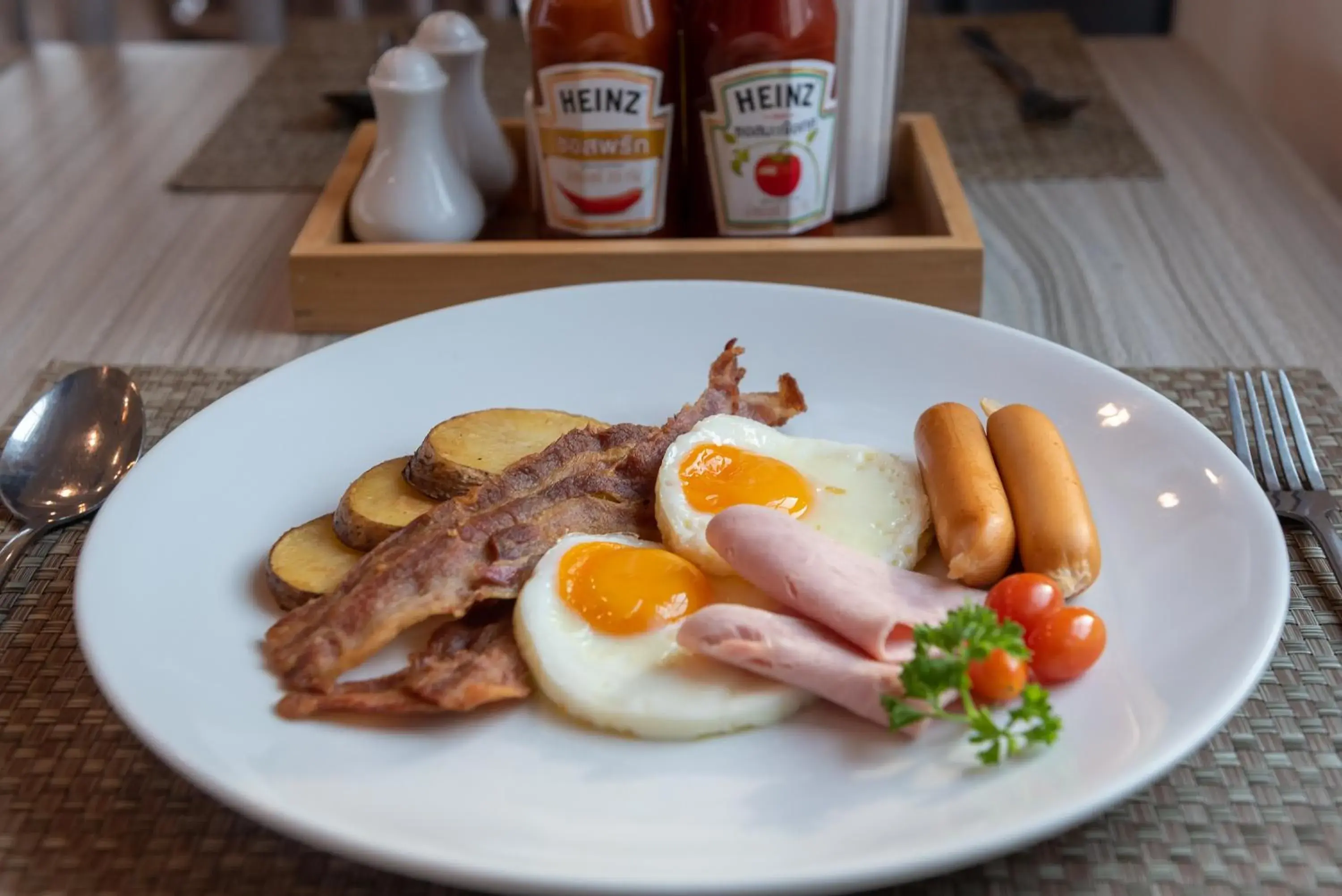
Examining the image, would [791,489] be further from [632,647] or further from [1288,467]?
[1288,467]

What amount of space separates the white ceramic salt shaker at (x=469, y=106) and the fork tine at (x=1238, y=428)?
1.32 m

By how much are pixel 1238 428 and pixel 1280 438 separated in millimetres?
51

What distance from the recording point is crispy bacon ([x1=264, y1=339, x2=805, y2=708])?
116cm

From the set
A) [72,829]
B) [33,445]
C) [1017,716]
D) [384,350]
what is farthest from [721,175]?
[72,829]

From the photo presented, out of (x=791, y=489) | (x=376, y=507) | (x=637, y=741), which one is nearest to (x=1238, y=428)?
(x=791, y=489)

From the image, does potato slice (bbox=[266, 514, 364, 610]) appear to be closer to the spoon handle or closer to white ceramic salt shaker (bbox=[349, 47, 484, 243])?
the spoon handle

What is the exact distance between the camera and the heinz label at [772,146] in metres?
1.94

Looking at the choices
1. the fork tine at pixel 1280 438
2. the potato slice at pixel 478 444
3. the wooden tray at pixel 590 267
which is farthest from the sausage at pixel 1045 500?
the wooden tray at pixel 590 267

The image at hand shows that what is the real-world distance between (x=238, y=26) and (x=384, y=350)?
342 centimetres

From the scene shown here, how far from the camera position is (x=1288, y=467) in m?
1.52

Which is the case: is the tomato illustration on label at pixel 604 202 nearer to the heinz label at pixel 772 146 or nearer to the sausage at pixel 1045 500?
the heinz label at pixel 772 146

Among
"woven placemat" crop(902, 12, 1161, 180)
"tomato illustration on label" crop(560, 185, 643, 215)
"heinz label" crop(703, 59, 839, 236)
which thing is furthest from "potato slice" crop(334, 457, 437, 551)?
"woven placemat" crop(902, 12, 1161, 180)

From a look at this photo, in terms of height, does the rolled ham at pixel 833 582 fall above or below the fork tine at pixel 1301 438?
above

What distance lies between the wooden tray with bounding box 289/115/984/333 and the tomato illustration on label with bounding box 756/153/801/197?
8 centimetres
